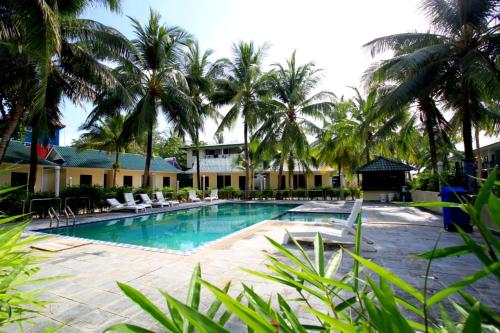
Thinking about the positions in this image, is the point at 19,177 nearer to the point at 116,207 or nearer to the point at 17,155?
the point at 17,155

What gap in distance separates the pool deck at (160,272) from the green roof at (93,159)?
61.9ft

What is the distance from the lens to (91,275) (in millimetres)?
4898

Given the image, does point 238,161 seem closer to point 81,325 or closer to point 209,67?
point 209,67

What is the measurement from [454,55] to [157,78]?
15.2m

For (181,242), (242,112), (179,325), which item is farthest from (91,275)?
(242,112)

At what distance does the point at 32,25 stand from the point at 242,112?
14.8m

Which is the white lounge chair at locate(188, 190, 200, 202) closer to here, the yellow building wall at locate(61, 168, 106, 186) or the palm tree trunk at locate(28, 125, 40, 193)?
the yellow building wall at locate(61, 168, 106, 186)

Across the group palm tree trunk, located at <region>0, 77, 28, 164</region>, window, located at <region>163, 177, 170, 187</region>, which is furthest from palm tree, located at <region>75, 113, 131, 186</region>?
palm tree trunk, located at <region>0, 77, 28, 164</region>

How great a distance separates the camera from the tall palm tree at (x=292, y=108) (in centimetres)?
2072

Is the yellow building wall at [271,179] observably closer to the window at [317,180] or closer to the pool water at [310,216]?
the window at [317,180]

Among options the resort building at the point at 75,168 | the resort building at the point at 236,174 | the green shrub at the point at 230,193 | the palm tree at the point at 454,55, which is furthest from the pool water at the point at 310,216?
the resort building at the point at 236,174

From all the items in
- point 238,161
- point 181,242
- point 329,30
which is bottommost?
point 181,242

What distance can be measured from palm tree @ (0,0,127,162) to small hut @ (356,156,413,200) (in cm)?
1906

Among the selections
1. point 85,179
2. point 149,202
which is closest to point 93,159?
point 85,179
